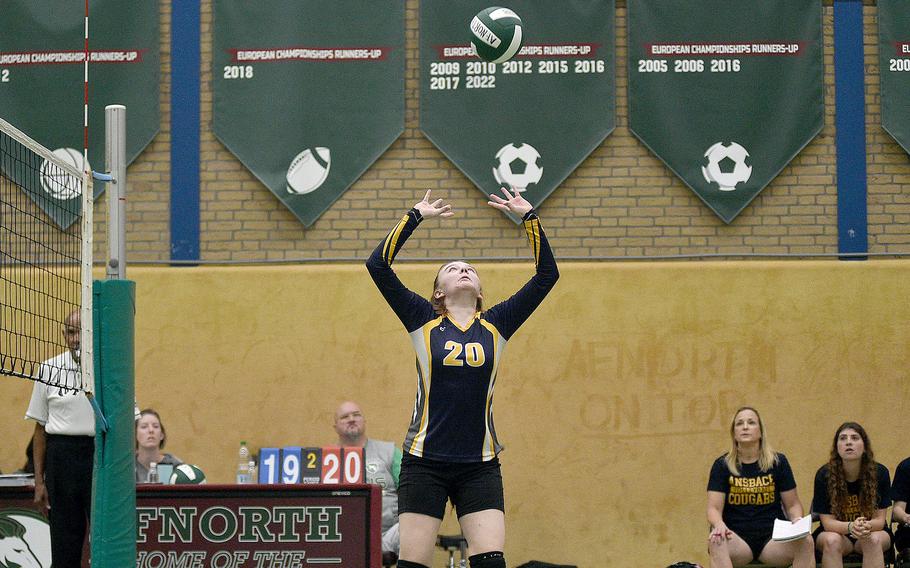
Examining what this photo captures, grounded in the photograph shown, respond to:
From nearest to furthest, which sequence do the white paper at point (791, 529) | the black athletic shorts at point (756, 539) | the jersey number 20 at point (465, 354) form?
the jersey number 20 at point (465, 354) < the white paper at point (791, 529) < the black athletic shorts at point (756, 539)

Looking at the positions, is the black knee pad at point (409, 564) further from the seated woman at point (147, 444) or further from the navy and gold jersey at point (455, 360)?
the seated woman at point (147, 444)

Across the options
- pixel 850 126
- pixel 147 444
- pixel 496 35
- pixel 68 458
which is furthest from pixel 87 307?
pixel 850 126

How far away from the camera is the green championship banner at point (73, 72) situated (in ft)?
38.4

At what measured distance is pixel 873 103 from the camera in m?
11.5

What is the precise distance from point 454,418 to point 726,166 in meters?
5.89

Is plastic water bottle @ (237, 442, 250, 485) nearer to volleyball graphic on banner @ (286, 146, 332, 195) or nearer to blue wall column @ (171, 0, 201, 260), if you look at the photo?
blue wall column @ (171, 0, 201, 260)

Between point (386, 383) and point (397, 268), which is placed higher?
point (397, 268)

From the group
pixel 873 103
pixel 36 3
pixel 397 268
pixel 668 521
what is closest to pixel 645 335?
pixel 668 521

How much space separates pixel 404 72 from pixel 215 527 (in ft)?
16.6

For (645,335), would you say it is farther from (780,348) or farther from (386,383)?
(386,383)

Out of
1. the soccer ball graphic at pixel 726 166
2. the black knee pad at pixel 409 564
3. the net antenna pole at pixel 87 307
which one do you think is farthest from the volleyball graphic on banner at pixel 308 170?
the black knee pad at pixel 409 564

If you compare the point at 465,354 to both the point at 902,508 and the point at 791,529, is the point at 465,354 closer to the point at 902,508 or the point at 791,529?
the point at 791,529

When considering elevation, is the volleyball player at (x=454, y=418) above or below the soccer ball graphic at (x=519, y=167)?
below

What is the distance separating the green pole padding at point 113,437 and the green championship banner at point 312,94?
4.41 metres
